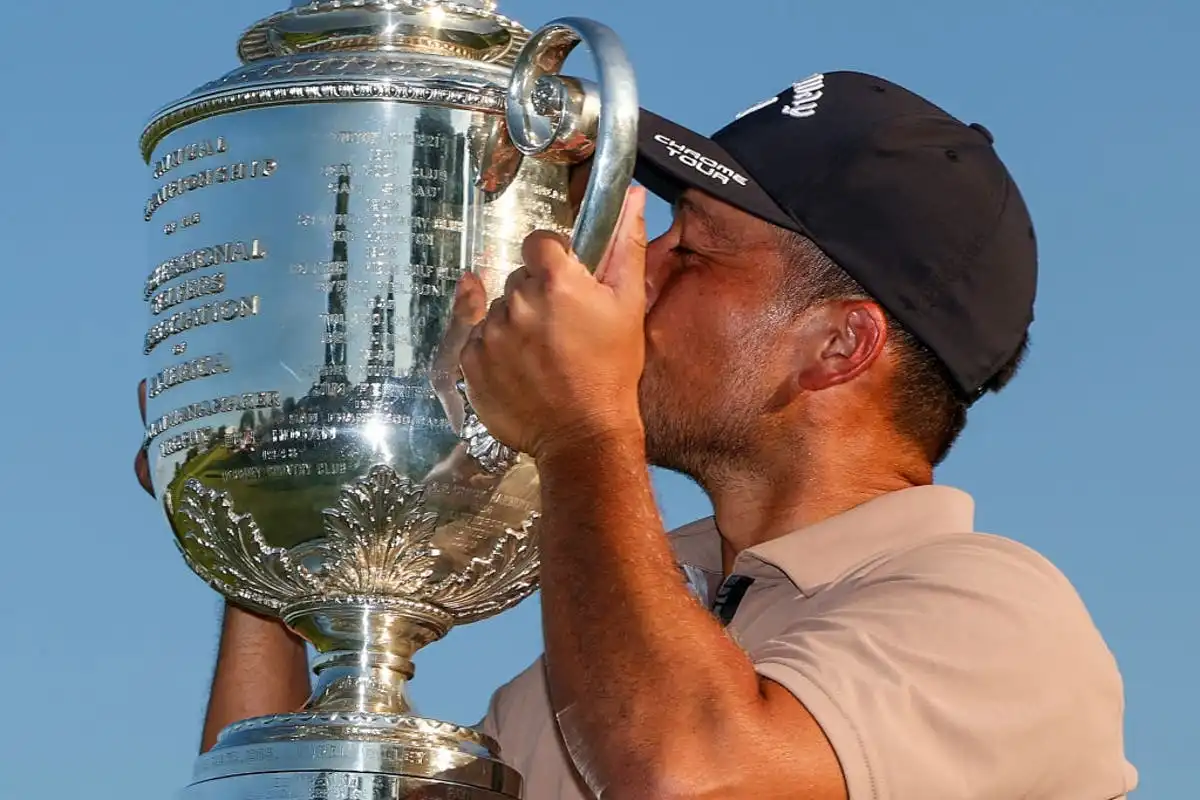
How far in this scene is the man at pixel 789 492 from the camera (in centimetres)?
246

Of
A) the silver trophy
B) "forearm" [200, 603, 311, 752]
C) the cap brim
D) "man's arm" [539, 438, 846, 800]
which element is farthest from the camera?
"forearm" [200, 603, 311, 752]

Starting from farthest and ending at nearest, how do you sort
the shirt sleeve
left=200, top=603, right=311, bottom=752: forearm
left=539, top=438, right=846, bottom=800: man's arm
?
left=200, top=603, right=311, bottom=752: forearm
the shirt sleeve
left=539, top=438, right=846, bottom=800: man's arm

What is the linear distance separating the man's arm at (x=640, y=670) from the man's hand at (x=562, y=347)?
0.12ft

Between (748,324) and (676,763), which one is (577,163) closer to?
(748,324)

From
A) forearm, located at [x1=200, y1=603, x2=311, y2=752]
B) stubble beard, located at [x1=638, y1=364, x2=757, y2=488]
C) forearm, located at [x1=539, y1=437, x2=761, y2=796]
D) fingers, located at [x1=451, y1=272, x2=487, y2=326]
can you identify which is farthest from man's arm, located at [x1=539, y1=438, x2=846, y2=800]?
forearm, located at [x1=200, y1=603, x2=311, y2=752]

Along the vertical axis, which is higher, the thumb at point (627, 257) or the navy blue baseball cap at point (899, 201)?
the navy blue baseball cap at point (899, 201)

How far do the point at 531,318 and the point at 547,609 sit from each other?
12.9 inches

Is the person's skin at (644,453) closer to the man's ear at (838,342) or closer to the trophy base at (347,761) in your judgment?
the man's ear at (838,342)

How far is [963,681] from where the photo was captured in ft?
8.39

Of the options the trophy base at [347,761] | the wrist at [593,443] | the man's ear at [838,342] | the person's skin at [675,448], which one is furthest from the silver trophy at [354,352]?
the man's ear at [838,342]

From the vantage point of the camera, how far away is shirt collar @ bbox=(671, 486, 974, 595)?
2.88 meters

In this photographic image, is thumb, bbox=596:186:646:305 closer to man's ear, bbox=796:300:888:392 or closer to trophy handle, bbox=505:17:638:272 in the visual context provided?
trophy handle, bbox=505:17:638:272

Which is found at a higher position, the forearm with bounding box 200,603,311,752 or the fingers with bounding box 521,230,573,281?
the fingers with bounding box 521,230,573,281

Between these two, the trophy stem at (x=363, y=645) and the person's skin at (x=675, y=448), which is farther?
the trophy stem at (x=363, y=645)
